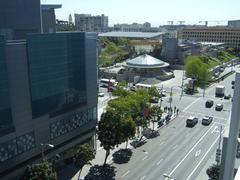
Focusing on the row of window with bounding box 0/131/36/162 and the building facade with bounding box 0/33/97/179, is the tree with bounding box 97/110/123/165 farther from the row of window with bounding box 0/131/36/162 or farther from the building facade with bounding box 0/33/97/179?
the row of window with bounding box 0/131/36/162

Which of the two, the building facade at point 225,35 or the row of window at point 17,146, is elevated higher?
the building facade at point 225,35

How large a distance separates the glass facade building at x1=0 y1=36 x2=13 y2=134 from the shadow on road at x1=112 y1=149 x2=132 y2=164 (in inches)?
740

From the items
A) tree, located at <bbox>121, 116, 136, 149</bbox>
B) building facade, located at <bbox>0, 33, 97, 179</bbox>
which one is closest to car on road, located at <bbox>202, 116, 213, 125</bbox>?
tree, located at <bbox>121, 116, 136, 149</bbox>

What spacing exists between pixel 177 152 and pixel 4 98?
30.2m

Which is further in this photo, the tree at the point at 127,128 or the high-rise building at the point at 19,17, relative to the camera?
the tree at the point at 127,128

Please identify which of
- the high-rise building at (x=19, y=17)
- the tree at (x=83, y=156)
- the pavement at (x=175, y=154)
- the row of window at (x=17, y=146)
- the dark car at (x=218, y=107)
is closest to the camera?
the row of window at (x=17, y=146)

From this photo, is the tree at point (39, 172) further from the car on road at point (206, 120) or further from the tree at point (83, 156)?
the car on road at point (206, 120)

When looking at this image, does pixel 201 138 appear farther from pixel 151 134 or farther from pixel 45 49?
pixel 45 49

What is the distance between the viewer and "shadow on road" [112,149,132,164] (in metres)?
47.5

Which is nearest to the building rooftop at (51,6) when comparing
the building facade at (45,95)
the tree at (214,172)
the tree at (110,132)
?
the building facade at (45,95)

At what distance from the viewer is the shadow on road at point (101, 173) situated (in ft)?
140

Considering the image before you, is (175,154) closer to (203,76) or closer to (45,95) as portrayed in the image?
(45,95)

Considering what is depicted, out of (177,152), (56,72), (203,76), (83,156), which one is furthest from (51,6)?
(203,76)

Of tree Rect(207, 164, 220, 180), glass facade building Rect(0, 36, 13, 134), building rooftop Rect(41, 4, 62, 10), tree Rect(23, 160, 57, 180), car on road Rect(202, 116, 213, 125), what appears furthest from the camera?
car on road Rect(202, 116, 213, 125)
